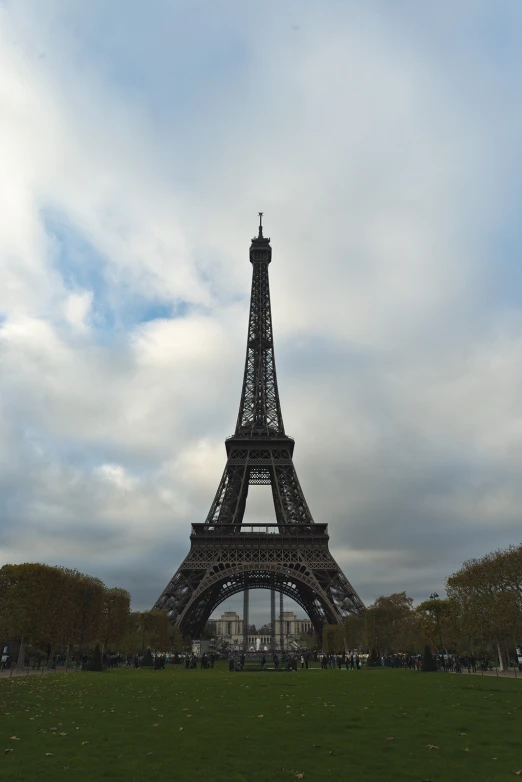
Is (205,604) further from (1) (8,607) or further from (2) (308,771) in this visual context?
(2) (308,771)

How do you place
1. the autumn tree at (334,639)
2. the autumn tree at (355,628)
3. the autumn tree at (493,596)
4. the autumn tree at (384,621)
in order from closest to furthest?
the autumn tree at (493,596), the autumn tree at (384,621), the autumn tree at (355,628), the autumn tree at (334,639)

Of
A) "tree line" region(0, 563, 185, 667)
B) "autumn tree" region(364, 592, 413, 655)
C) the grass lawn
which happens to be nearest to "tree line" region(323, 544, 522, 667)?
"autumn tree" region(364, 592, 413, 655)

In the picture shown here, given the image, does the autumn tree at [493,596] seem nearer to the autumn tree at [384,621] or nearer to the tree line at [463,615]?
the tree line at [463,615]

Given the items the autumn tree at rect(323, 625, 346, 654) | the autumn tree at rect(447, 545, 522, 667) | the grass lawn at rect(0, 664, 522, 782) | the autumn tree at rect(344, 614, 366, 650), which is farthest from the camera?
the autumn tree at rect(323, 625, 346, 654)

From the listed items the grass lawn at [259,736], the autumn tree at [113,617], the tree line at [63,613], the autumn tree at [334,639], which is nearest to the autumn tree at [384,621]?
the autumn tree at [334,639]

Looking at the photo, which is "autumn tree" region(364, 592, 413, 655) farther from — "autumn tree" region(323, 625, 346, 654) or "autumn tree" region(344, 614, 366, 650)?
"autumn tree" region(323, 625, 346, 654)

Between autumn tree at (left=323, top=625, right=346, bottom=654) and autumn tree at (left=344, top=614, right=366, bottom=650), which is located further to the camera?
autumn tree at (left=323, top=625, right=346, bottom=654)

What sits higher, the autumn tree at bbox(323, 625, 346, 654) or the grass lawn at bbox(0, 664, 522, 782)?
the autumn tree at bbox(323, 625, 346, 654)
